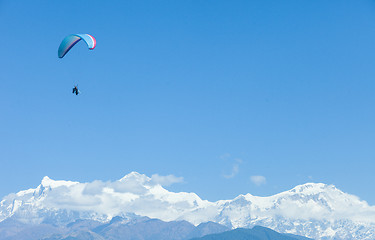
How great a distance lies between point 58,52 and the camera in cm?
11250

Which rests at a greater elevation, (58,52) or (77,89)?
(58,52)

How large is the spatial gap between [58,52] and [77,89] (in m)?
9.91

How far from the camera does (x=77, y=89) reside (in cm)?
10888

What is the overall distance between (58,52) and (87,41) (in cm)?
864

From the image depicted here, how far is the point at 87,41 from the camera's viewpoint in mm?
107625

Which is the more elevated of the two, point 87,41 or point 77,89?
point 87,41
